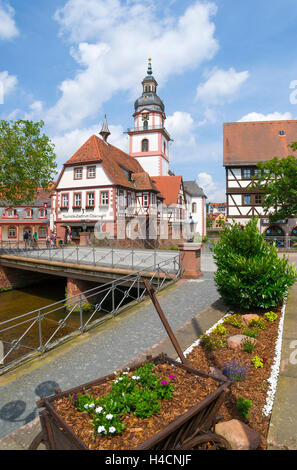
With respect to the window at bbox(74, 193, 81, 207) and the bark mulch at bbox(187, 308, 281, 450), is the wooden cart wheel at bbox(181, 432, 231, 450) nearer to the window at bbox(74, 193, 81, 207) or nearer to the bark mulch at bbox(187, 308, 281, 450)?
the bark mulch at bbox(187, 308, 281, 450)

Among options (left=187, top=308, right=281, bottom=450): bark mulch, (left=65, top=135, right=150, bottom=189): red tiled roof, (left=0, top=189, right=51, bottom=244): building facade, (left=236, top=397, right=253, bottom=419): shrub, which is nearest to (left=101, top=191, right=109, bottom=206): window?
(left=65, top=135, right=150, bottom=189): red tiled roof

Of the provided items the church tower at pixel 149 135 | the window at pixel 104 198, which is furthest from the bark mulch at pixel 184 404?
the church tower at pixel 149 135

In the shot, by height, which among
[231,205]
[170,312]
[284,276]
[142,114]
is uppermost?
[142,114]

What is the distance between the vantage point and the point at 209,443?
295cm

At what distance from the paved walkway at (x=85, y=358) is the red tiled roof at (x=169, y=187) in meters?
32.2

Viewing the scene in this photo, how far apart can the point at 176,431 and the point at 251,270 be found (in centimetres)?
503

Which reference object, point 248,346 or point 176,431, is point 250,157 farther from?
point 176,431

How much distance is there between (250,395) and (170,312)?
4.73 meters

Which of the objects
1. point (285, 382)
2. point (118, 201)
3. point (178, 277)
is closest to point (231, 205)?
point (118, 201)

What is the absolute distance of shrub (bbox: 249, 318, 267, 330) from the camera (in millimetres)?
6543

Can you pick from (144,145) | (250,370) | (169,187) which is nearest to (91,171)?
(169,187)

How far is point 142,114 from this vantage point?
1845 inches

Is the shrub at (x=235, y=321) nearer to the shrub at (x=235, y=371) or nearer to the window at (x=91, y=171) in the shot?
the shrub at (x=235, y=371)
